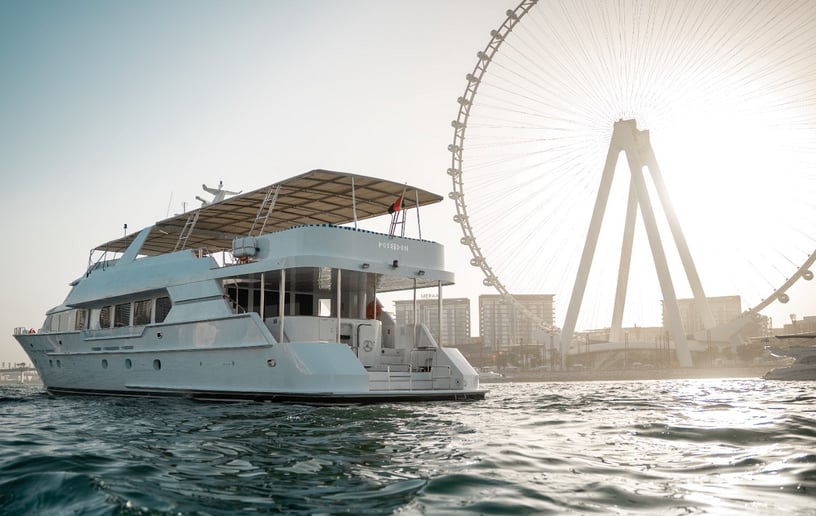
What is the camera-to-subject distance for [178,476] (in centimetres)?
512

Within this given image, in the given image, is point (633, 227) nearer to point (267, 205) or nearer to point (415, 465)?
point (267, 205)

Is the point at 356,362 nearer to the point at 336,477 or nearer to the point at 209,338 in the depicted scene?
the point at 209,338

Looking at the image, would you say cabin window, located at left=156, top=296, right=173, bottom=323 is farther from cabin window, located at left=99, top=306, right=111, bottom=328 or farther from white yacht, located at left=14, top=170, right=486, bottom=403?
cabin window, located at left=99, top=306, right=111, bottom=328

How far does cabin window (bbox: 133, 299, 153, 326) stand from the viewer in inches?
697

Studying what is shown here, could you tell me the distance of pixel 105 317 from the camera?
19.6 m

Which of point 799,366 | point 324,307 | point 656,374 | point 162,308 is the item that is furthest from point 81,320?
point 656,374

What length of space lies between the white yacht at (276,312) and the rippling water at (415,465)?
3.69m

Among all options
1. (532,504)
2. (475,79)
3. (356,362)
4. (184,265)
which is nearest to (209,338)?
(184,265)

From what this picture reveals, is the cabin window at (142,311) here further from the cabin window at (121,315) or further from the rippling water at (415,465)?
the rippling water at (415,465)

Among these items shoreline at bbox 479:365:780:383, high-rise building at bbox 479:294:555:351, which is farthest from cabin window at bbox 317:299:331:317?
high-rise building at bbox 479:294:555:351

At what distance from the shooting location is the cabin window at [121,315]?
1864 centimetres

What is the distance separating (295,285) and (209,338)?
289 centimetres

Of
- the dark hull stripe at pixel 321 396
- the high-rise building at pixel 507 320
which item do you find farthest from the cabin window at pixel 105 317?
the high-rise building at pixel 507 320

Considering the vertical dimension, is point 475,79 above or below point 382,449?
above
